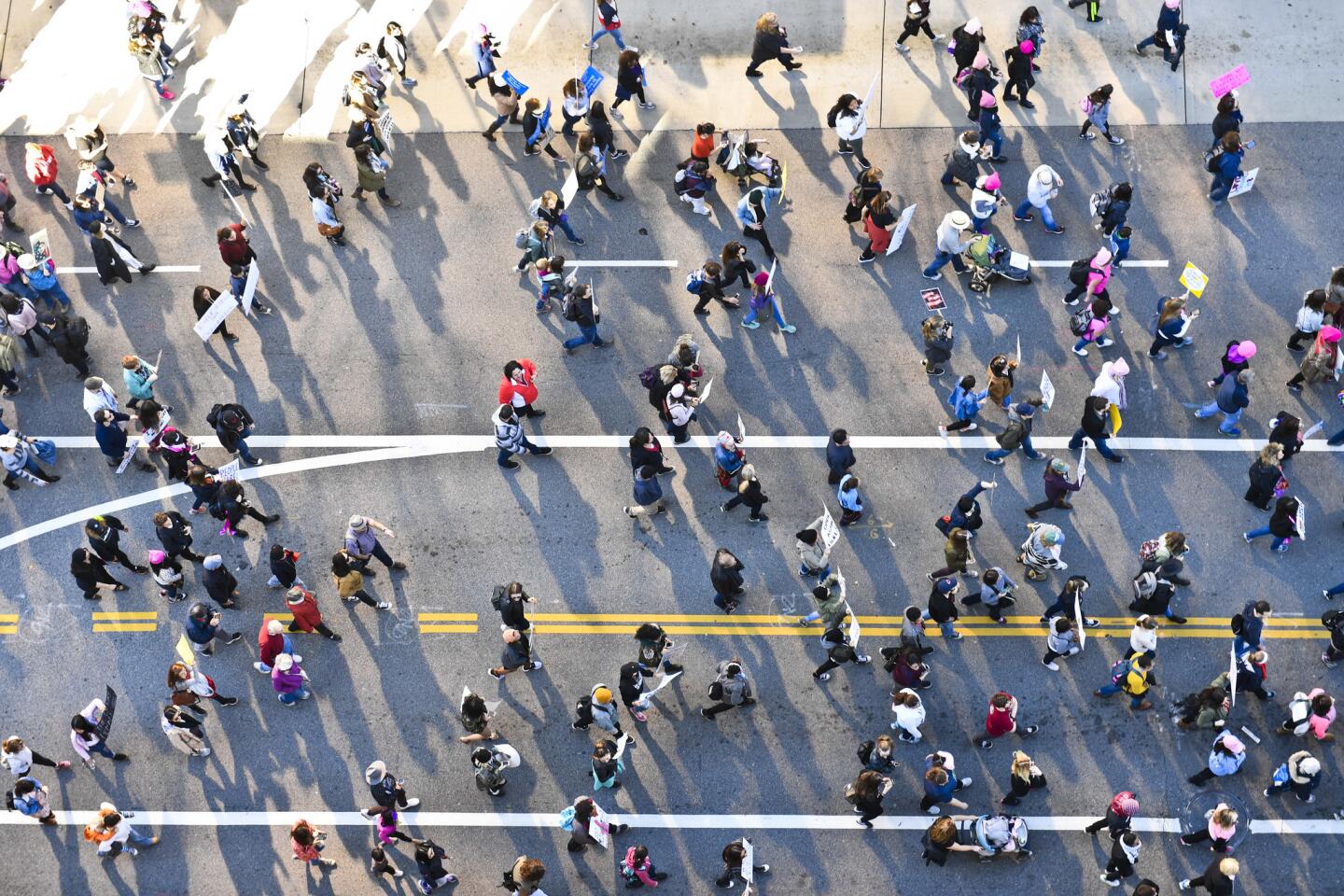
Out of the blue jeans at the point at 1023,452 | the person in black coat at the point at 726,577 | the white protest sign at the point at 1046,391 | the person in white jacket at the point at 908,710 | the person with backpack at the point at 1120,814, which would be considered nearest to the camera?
the person with backpack at the point at 1120,814

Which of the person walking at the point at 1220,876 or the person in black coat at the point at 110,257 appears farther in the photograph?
the person in black coat at the point at 110,257

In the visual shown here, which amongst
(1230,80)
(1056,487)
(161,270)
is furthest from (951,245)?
(161,270)

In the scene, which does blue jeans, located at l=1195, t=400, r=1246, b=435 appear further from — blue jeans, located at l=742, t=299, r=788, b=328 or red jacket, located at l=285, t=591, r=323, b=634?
red jacket, located at l=285, t=591, r=323, b=634

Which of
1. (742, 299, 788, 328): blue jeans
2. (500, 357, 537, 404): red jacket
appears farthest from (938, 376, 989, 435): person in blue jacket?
(500, 357, 537, 404): red jacket

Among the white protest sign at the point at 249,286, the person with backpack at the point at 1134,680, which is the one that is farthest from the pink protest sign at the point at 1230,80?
the white protest sign at the point at 249,286

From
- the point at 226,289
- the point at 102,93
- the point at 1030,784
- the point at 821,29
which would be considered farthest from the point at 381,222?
the point at 1030,784

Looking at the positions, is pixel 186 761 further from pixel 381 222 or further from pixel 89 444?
pixel 381 222

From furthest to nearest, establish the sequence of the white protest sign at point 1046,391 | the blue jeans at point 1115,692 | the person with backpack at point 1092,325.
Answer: the person with backpack at point 1092,325, the white protest sign at point 1046,391, the blue jeans at point 1115,692

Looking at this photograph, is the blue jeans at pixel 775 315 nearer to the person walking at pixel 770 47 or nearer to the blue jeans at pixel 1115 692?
the person walking at pixel 770 47

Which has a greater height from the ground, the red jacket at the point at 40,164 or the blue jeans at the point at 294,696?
the red jacket at the point at 40,164
